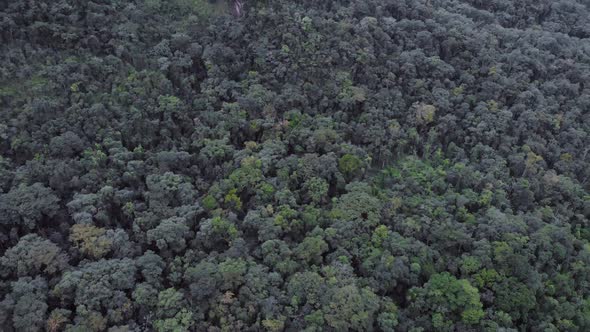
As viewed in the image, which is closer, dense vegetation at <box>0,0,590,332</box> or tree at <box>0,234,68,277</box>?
tree at <box>0,234,68,277</box>

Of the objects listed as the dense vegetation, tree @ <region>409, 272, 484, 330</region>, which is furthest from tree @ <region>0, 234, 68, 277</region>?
tree @ <region>409, 272, 484, 330</region>

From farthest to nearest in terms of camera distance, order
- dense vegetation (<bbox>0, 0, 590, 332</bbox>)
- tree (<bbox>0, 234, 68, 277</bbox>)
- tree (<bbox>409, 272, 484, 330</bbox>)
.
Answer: tree (<bbox>409, 272, 484, 330</bbox>), dense vegetation (<bbox>0, 0, 590, 332</bbox>), tree (<bbox>0, 234, 68, 277</bbox>)

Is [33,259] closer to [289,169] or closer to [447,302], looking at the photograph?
[289,169]

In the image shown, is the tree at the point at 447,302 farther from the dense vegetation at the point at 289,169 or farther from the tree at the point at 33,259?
the tree at the point at 33,259

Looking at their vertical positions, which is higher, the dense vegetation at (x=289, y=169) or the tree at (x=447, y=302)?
the dense vegetation at (x=289, y=169)

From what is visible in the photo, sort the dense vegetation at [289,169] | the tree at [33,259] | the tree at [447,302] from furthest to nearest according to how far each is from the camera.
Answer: the tree at [447,302] → the dense vegetation at [289,169] → the tree at [33,259]

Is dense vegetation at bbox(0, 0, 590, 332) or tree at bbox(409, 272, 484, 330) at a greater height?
dense vegetation at bbox(0, 0, 590, 332)

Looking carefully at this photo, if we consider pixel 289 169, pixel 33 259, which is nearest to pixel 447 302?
pixel 289 169

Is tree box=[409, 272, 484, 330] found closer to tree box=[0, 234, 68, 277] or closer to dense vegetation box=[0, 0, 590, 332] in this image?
dense vegetation box=[0, 0, 590, 332]

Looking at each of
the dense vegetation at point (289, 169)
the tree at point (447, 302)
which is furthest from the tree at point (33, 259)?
the tree at point (447, 302)
